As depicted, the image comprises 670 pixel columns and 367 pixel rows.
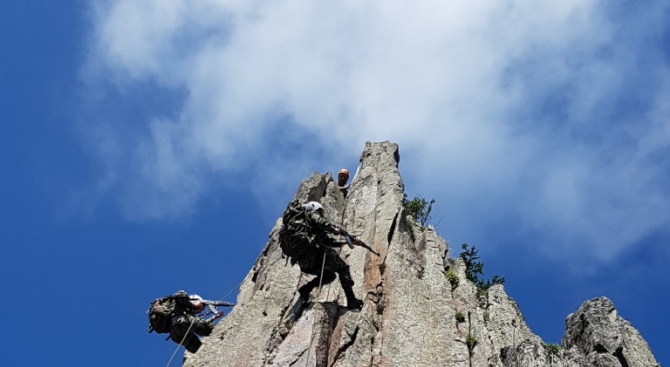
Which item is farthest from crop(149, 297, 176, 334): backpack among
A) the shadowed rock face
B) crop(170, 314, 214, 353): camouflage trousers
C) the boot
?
the boot

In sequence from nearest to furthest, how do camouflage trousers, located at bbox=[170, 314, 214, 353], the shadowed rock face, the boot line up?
the shadowed rock face < the boot < camouflage trousers, located at bbox=[170, 314, 214, 353]

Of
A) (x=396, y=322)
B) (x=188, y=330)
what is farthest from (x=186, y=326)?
(x=396, y=322)

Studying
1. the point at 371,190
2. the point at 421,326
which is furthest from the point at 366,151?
the point at 421,326

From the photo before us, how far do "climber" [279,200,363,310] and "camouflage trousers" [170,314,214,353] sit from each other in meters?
4.11

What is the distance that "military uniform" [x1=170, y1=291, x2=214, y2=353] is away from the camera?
23.7m

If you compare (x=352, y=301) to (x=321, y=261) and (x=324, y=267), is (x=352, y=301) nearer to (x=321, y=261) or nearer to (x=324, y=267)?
(x=324, y=267)

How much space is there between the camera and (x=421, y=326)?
21.3m

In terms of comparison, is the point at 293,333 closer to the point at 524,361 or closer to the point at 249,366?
the point at 249,366

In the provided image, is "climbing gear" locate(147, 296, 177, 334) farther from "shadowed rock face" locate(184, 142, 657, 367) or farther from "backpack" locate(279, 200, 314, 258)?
"backpack" locate(279, 200, 314, 258)

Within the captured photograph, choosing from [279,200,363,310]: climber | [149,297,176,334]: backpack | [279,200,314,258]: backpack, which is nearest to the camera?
[279,200,314,258]: backpack

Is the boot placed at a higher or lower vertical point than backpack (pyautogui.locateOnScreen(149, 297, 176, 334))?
lower

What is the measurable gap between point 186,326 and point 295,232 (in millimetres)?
5424

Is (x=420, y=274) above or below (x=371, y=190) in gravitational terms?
below

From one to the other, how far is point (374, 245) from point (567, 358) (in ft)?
23.8
